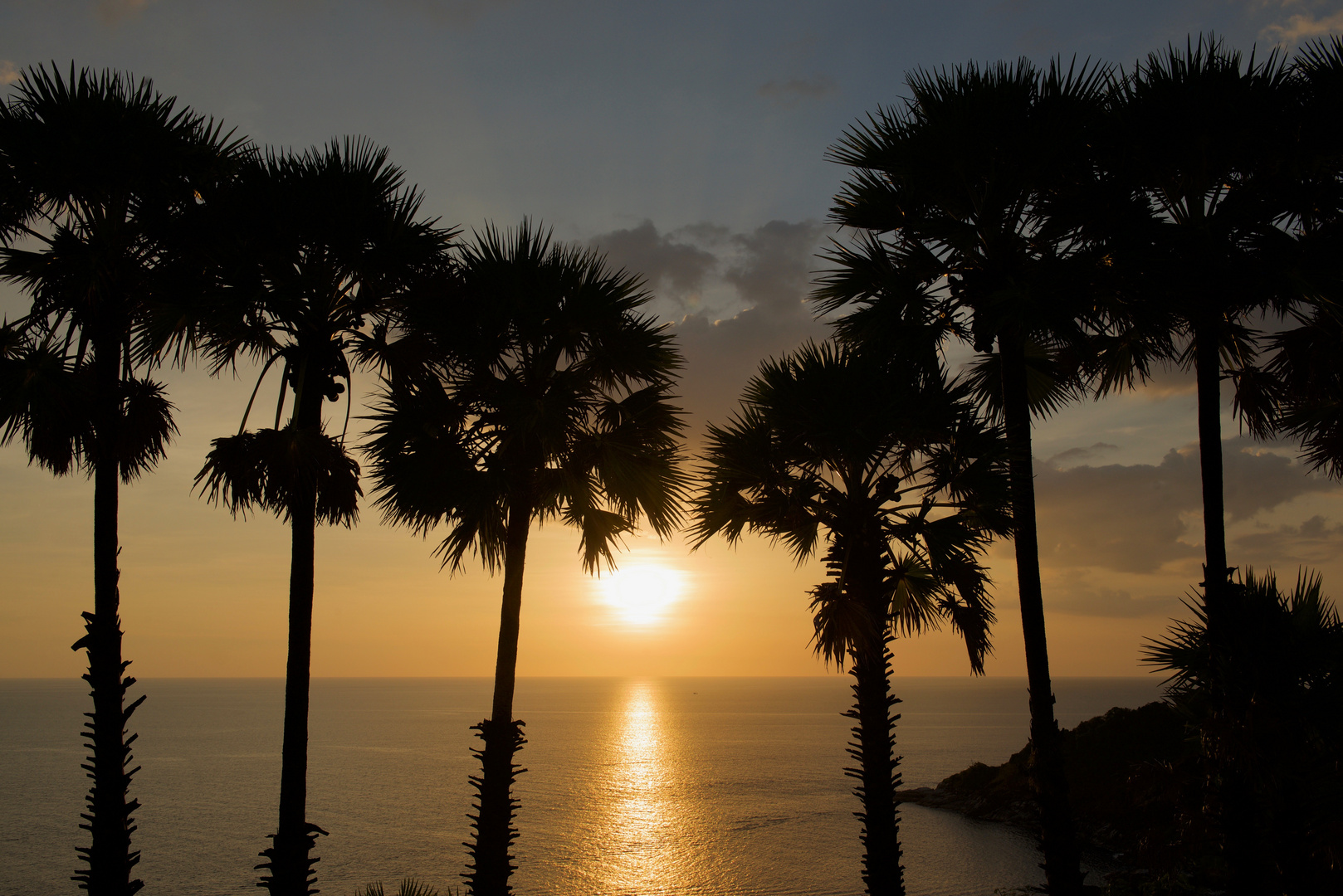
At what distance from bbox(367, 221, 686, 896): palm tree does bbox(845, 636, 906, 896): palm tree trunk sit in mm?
3754

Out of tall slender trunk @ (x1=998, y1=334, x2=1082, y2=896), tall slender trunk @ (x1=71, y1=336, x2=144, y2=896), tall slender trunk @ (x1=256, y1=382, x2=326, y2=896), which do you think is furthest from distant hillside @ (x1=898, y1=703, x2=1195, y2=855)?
tall slender trunk @ (x1=71, y1=336, x2=144, y2=896)

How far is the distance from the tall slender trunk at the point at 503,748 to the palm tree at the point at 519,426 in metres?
0.03

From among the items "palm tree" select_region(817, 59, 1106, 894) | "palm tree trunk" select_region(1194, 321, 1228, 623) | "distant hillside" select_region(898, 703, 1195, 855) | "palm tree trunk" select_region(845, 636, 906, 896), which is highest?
"palm tree" select_region(817, 59, 1106, 894)

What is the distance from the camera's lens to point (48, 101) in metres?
9.51

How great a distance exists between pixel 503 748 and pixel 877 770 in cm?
542

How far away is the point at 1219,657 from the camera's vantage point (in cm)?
927

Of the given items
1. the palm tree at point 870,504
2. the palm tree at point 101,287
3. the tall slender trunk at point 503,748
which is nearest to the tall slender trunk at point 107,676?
the palm tree at point 101,287

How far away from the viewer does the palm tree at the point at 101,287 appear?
30.2 ft

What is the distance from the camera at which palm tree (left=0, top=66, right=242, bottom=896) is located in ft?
30.2

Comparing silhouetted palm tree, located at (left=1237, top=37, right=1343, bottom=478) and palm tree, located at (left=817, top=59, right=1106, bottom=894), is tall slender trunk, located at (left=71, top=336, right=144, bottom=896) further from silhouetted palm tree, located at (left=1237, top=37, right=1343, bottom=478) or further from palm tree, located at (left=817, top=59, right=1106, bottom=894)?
silhouetted palm tree, located at (left=1237, top=37, right=1343, bottom=478)

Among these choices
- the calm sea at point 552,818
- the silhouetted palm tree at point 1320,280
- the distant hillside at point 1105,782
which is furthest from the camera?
the calm sea at point 552,818

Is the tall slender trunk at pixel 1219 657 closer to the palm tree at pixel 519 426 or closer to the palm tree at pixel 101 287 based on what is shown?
the palm tree at pixel 519 426

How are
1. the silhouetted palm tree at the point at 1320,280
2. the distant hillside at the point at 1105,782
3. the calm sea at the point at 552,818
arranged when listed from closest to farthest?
the silhouetted palm tree at the point at 1320,280 < the distant hillside at the point at 1105,782 < the calm sea at the point at 552,818

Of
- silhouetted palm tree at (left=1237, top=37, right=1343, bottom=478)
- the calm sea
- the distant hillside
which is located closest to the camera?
silhouetted palm tree at (left=1237, top=37, right=1343, bottom=478)
